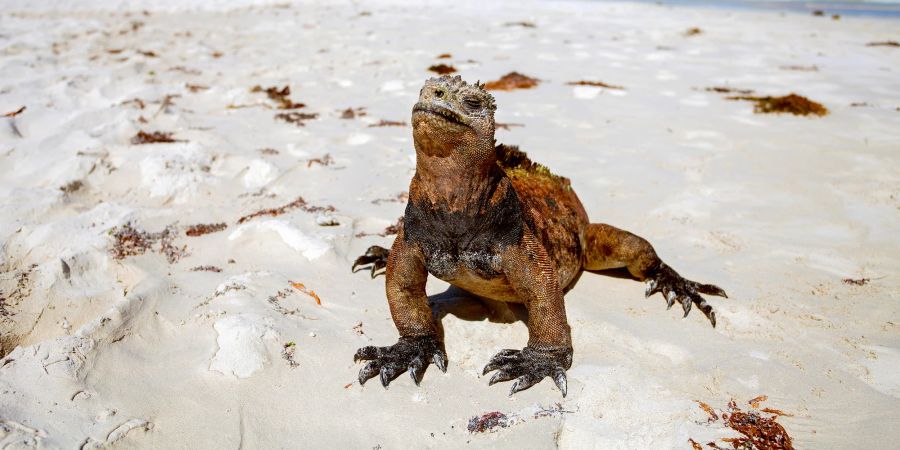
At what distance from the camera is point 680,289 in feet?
12.1

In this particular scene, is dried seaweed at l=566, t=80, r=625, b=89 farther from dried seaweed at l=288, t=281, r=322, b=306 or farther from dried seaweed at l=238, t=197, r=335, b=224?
dried seaweed at l=288, t=281, r=322, b=306

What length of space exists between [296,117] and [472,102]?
19.2 ft

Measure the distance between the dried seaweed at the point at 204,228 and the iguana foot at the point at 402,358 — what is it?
2.22 m

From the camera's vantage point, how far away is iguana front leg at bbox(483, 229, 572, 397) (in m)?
2.87

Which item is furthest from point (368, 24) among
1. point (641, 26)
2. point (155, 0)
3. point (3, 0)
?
point (3, 0)

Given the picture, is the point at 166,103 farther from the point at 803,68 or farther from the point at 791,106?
the point at 803,68

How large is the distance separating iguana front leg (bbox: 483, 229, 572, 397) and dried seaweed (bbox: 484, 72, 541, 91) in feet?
21.5

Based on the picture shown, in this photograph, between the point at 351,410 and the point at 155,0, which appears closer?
the point at 351,410

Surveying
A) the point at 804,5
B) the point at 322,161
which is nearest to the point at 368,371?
the point at 322,161

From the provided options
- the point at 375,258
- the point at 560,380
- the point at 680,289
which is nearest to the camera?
the point at 560,380

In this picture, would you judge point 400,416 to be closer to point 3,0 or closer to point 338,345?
point 338,345

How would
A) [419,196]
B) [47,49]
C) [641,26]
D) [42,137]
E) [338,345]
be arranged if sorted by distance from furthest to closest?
[641,26] < [47,49] < [42,137] < [338,345] < [419,196]

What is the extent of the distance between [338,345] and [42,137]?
5.27 m

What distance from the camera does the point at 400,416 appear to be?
2648mm
